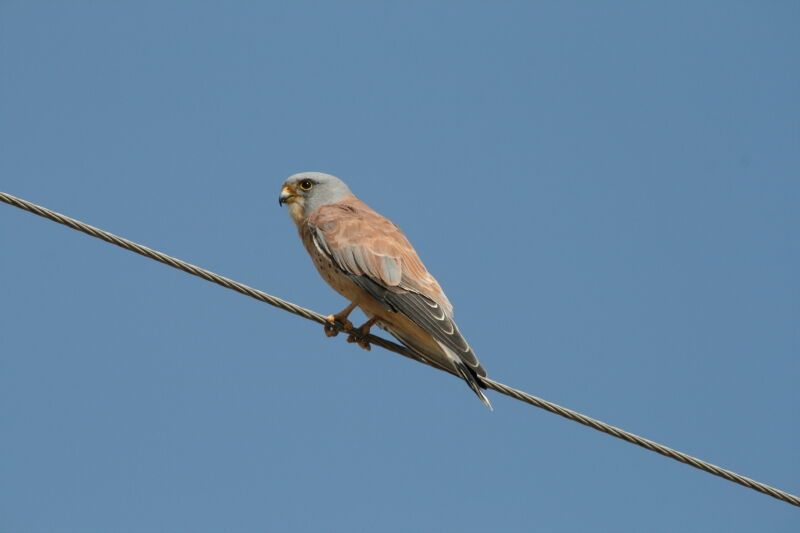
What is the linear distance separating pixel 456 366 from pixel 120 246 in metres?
1.76

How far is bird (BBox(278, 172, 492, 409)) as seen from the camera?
5.03 metres

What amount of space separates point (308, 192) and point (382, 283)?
4.39 ft

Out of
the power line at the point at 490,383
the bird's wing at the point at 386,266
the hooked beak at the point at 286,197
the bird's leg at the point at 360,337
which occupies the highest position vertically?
the hooked beak at the point at 286,197

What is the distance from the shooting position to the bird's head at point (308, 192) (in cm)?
645

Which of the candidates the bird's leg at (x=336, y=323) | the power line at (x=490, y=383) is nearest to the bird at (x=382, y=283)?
the bird's leg at (x=336, y=323)

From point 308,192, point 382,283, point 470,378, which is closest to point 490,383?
point 470,378

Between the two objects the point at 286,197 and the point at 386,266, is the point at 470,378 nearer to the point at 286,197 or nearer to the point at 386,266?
the point at 386,266

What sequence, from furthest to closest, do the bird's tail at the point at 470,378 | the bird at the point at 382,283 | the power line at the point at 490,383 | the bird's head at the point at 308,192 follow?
1. the bird's head at the point at 308,192
2. the bird at the point at 382,283
3. the bird's tail at the point at 470,378
4. the power line at the point at 490,383

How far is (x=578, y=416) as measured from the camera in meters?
4.14

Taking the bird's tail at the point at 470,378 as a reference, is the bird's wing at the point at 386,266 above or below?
above

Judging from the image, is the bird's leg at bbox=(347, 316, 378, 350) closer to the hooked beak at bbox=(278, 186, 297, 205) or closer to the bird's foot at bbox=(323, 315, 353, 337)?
the bird's foot at bbox=(323, 315, 353, 337)

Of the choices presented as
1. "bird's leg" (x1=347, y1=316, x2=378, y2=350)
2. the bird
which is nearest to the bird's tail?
the bird

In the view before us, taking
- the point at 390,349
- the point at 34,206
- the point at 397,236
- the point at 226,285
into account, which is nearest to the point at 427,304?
the point at 390,349

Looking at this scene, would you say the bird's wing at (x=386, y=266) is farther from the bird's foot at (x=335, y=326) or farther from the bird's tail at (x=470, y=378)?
the bird's foot at (x=335, y=326)
